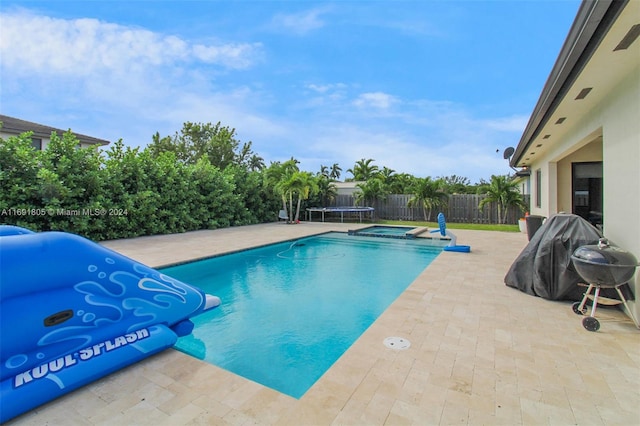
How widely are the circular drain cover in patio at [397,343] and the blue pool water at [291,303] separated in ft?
2.49

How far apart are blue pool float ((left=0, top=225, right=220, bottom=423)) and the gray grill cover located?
5.09 metres

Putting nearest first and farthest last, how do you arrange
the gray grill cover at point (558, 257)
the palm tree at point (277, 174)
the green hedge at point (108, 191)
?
the gray grill cover at point (558, 257), the green hedge at point (108, 191), the palm tree at point (277, 174)

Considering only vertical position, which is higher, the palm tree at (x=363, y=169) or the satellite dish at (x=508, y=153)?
the palm tree at (x=363, y=169)

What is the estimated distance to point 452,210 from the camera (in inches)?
750

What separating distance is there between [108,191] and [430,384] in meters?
11.9

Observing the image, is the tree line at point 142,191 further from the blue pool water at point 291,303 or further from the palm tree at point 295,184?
the blue pool water at point 291,303

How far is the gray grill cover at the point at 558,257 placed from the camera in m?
4.50

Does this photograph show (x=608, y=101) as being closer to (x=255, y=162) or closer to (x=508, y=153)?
(x=508, y=153)

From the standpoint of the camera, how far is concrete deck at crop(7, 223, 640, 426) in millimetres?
2225

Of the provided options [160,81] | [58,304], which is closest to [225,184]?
[160,81]

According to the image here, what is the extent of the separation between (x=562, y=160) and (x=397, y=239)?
5.83 metres

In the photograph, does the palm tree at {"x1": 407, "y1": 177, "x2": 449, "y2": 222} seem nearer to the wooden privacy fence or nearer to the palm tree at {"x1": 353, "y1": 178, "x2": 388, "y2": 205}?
the wooden privacy fence

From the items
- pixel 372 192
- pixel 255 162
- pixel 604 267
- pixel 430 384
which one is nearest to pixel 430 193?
pixel 372 192

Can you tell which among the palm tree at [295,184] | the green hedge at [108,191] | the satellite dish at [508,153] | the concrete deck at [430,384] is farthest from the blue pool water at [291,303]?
the palm tree at [295,184]
